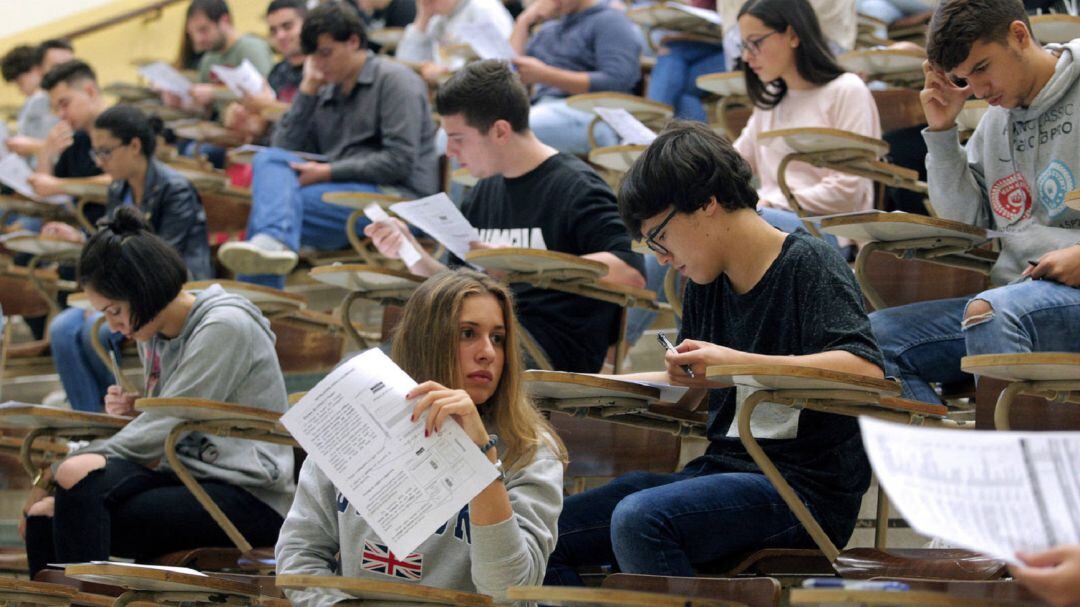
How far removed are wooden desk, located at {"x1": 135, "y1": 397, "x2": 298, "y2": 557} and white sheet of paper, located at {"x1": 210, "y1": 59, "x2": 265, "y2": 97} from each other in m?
2.86

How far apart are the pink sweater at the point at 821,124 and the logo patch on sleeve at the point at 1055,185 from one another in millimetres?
891

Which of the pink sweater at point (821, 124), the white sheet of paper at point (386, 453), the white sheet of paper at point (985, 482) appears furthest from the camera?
the pink sweater at point (821, 124)

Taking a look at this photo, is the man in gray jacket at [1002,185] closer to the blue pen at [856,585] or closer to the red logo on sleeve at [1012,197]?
the red logo on sleeve at [1012,197]

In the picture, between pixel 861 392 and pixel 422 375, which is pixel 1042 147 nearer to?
pixel 861 392

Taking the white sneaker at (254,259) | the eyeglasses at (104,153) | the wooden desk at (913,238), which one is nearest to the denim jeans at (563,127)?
the white sneaker at (254,259)

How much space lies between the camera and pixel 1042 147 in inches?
103

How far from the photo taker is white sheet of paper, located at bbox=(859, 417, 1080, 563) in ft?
4.43

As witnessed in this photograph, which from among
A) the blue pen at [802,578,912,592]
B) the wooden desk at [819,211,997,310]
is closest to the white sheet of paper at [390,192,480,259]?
the wooden desk at [819,211,997,310]

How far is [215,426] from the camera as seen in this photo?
289 cm

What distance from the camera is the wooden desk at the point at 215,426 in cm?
276

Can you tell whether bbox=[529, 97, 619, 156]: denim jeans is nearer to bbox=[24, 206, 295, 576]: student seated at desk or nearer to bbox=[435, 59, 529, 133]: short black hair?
bbox=[435, 59, 529, 133]: short black hair

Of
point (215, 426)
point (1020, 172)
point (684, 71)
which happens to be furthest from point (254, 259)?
point (1020, 172)

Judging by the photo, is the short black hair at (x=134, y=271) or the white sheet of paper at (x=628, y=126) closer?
the short black hair at (x=134, y=271)

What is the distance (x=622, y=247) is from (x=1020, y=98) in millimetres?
1058
